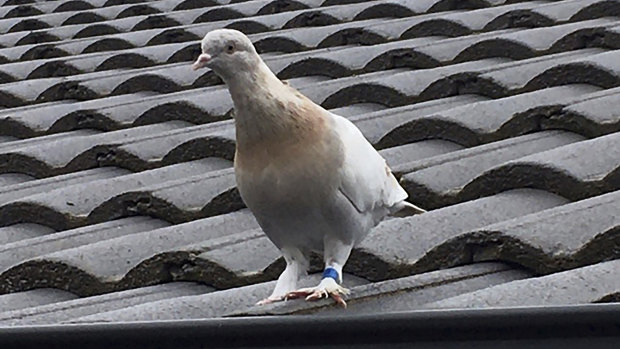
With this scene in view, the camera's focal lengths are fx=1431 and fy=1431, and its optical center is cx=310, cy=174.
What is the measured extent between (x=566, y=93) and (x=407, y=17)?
1.27 metres

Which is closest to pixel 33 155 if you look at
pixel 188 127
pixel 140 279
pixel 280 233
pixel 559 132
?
pixel 188 127

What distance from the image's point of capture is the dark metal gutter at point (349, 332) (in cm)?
145

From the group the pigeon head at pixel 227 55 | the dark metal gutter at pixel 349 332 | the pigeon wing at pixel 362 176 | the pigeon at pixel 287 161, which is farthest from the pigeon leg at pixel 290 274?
the dark metal gutter at pixel 349 332

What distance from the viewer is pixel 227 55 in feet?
6.18

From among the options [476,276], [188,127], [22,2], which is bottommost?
[22,2]

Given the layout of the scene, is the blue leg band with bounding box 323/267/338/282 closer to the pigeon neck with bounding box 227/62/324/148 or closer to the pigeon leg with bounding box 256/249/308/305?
the pigeon leg with bounding box 256/249/308/305

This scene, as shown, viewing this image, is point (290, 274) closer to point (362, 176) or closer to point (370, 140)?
point (362, 176)

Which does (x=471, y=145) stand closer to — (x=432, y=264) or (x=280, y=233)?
(x=432, y=264)

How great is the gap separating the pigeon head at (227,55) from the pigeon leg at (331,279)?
27 centimetres

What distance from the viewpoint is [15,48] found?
4.65 meters

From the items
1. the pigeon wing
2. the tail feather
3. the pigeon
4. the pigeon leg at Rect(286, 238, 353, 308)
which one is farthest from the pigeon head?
the tail feather

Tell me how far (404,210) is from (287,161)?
0.37m

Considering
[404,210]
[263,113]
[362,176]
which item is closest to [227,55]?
[263,113]

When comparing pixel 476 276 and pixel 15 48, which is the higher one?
pixel 476 276
